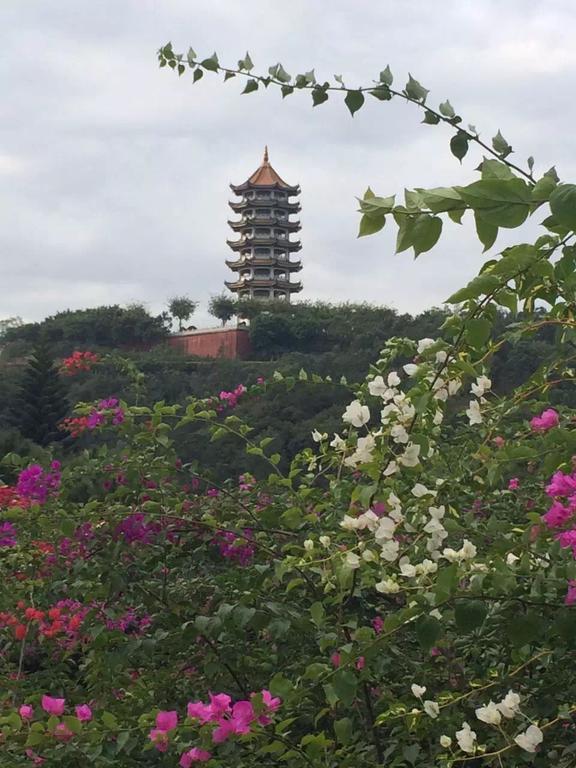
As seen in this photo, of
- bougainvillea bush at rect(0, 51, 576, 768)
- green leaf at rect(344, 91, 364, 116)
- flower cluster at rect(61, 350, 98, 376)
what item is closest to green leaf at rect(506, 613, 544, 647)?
bougainvillea bush at rect(0, 51, 576, 768)

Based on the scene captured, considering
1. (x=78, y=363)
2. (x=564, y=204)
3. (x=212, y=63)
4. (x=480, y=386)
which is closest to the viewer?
(x=564, y=204)

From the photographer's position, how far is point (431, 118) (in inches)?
56.2

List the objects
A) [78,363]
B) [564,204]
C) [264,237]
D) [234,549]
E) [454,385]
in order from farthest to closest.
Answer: [264,237] < [78,363] < [234,549] < [454,385] < [564,204]

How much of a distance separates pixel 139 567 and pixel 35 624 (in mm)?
534

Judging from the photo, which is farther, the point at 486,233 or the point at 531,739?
the point at 531,739

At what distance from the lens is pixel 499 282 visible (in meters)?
0.99

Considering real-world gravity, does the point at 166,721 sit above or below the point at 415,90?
below

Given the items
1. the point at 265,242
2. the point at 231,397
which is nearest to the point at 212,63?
the point at 231,397

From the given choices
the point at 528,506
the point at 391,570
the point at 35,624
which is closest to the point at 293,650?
the point at 391,570

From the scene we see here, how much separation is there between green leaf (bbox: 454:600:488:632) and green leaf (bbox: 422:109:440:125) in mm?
704

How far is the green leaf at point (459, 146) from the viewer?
138 centimetres

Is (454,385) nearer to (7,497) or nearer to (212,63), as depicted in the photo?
(212,63)

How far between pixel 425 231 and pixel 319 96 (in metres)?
0.78

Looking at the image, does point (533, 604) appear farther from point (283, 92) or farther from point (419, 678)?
point (283, 92)
